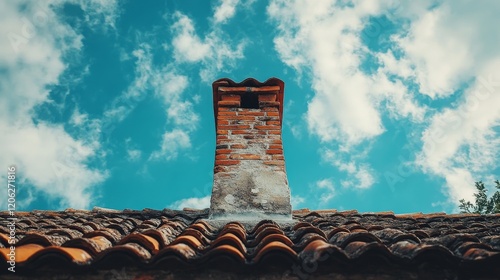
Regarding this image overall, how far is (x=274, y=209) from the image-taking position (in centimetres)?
397

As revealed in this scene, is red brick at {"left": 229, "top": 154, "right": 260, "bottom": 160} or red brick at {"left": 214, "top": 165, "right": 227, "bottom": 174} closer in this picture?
red brick at {"left": 214, "top": 165, "right": 227, "bottom": 174}

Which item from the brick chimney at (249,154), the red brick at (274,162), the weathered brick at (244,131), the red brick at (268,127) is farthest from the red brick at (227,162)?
the red brick at (268,127)

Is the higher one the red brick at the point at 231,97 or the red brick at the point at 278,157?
the red brick at the point at 231,97

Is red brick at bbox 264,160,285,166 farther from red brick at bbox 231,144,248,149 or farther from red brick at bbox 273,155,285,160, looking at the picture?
red brick at bbox 231,144,248,149

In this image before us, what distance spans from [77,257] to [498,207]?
14453mm

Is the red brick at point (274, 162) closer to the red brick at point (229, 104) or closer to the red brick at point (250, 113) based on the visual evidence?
the red brick at point (250, 113)

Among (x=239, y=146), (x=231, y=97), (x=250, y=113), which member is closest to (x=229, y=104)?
(x=231, y=97)

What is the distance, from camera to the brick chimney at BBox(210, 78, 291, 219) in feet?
13.1

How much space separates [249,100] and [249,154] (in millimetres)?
956

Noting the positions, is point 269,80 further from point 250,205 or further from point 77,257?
point 77,257

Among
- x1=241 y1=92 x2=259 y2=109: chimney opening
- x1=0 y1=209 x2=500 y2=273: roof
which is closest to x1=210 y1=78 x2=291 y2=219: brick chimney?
x1=241 y1=92 x2=259 y2=109: chimney opening

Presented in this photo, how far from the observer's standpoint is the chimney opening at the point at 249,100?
504cm

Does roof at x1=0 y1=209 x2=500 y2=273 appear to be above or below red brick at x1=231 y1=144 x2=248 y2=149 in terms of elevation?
below

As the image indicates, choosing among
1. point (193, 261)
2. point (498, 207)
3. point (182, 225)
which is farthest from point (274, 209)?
point (498, 207)
